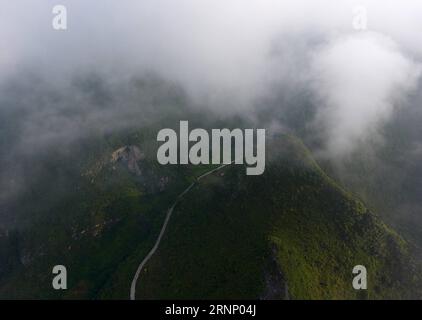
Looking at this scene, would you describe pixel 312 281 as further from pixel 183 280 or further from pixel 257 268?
pixel 183 280
